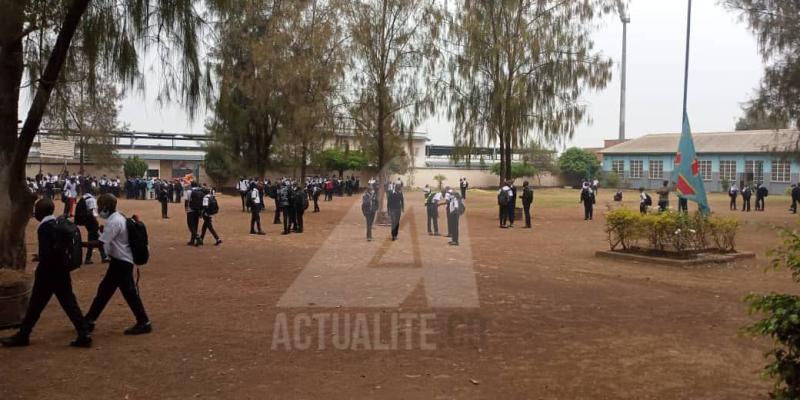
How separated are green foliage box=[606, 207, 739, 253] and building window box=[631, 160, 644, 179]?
164 ft

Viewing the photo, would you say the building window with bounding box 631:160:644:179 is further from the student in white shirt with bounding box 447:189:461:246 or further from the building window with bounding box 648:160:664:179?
the student in white shirt with bounding box 447:189:461:246

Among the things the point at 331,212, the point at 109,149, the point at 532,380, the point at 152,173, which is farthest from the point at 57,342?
the point at 152,173

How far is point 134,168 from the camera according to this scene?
46.8m

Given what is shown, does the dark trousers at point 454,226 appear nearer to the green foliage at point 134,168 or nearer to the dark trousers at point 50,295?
the dark trousers at point 50,295

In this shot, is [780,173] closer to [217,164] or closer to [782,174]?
[782,174]

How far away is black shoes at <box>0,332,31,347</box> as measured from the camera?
657 cm

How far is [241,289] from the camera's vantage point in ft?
32.9

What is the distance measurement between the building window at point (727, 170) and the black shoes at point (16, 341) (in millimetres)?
57391

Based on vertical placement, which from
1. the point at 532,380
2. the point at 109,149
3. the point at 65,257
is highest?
the point at 109,149

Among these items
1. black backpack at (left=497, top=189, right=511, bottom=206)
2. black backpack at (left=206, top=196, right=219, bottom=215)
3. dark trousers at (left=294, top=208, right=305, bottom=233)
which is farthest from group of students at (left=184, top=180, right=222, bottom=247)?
black backpack at (left=497, top=189, right=511, bottom=206)

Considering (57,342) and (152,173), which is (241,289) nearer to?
(57,342)

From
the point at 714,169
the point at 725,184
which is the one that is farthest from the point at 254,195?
the point at 714,169

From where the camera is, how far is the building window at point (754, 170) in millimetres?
53031

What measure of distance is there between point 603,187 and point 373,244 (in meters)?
49.5
